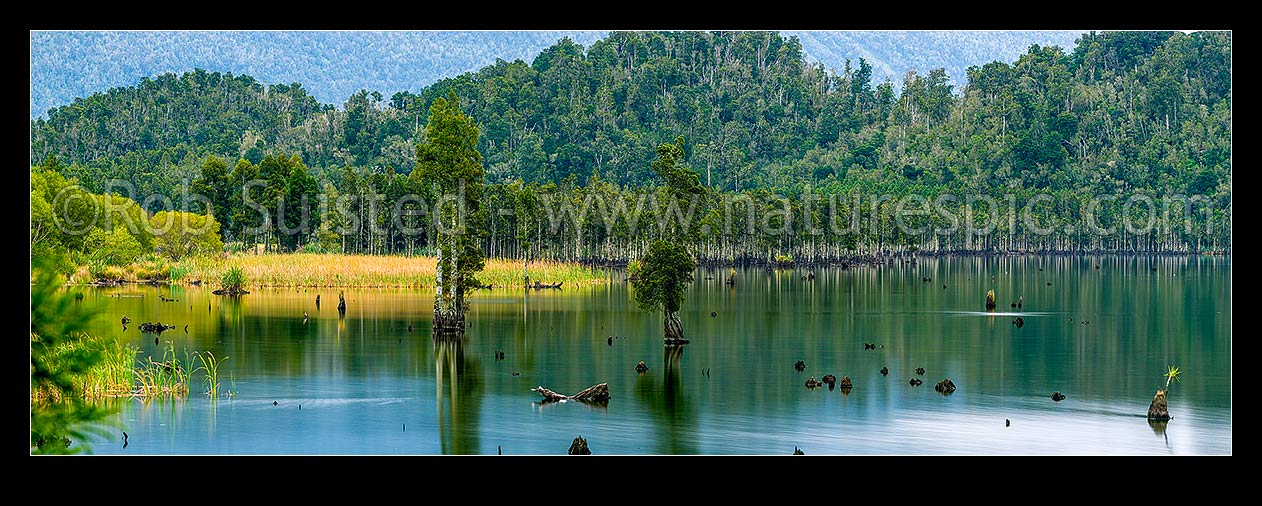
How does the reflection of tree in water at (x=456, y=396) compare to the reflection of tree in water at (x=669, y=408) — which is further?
the reflection of tree in water at (x=456, y=396)

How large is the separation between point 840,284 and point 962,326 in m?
30.6

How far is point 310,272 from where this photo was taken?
79.4m

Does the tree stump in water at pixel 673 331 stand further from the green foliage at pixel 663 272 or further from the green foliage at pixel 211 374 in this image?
the green foliage at pixel 211 374

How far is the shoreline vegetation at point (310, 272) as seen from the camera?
253ft

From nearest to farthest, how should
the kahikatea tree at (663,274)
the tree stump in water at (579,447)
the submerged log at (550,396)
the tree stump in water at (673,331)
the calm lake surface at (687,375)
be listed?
the tree stump in water at (579,447) < the calm lake surface at (687,375) < the submerged log at (550,396) < the kahikatea tree at (663,274) < the tree stump in water at (673,331)

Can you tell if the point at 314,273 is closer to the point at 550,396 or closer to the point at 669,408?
the point at 550,396

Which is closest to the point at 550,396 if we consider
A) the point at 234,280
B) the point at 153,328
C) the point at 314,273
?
the point at 153,328

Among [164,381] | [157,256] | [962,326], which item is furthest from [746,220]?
[164,381]

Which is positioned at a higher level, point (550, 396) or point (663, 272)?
point (663, 272)

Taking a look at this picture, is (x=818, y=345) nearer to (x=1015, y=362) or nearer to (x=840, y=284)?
(x=1015, y=362)

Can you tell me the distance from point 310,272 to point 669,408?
47.1 metres

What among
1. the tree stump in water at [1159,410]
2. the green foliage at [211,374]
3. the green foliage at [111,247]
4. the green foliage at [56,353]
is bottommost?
the tree stump in water at [1159,410]

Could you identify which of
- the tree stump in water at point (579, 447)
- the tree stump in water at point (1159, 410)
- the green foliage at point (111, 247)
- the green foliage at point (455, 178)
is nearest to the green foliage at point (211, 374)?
the green foliage at point (455, 178)
